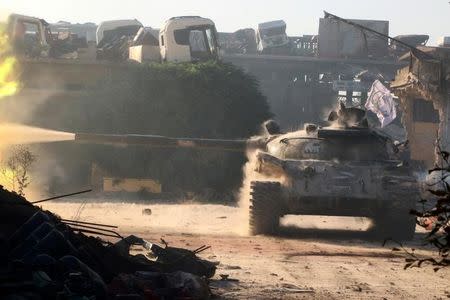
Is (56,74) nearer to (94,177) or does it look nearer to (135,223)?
(94,177)

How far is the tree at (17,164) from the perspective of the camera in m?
22.8

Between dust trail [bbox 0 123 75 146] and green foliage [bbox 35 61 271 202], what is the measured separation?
158 centimetres

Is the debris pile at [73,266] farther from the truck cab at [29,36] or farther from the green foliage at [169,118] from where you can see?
the truck cab at [29,36]

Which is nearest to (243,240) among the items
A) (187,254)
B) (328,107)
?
(187,254)

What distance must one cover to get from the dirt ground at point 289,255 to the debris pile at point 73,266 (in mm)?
551

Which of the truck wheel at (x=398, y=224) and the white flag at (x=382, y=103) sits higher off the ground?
the truck wheel at (x=398, y=224)

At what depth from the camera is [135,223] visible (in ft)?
58.8

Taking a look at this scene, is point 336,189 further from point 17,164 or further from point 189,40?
point 189,40

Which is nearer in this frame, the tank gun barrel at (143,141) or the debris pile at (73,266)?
the debris pile at (73,266)

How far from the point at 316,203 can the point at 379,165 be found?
1320mm

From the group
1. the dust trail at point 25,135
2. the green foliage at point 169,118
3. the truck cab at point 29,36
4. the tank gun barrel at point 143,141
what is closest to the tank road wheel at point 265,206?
the tank gun barrel at point 143,141

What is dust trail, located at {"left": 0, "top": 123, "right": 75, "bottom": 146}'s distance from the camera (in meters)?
22.1

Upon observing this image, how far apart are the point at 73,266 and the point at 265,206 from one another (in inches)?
308

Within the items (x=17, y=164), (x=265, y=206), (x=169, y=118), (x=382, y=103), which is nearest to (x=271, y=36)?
(x=382, y=103)
